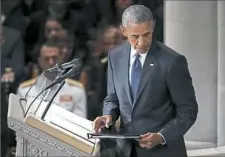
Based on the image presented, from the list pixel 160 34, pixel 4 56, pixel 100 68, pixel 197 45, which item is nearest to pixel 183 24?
pixel 197 45

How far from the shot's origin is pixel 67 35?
6.46 m

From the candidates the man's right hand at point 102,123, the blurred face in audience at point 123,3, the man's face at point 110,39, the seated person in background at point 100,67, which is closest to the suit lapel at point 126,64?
the man's right hand at point 102,123

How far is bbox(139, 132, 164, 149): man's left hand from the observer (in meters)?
2.70

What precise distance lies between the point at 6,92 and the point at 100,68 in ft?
2.69

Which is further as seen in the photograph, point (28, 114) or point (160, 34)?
point (160, 34)

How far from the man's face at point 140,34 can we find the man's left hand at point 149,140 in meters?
0.31

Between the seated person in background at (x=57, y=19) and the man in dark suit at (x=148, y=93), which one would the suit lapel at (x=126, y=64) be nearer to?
the man in dark suit at (x=148, y=93)

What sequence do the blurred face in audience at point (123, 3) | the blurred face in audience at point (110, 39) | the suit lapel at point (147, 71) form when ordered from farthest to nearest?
the blurred face in audience at point (123, 3) → the blurred face in audience at point (110, 39) → the suit lapel at point (147, 71)

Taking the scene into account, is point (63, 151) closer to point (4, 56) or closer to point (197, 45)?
point (197, 45)

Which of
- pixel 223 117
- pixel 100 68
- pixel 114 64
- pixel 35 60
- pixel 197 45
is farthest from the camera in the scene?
pixel 35 60

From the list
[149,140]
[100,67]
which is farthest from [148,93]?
[100,67]

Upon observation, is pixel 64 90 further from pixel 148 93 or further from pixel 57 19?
pixel 148 93

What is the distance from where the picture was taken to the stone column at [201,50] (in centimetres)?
465

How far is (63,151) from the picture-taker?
107 inches
